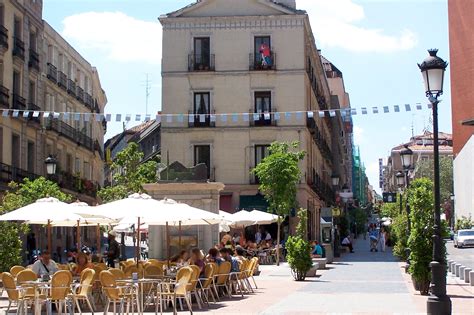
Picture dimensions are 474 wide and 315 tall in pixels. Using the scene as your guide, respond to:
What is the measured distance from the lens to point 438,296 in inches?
536

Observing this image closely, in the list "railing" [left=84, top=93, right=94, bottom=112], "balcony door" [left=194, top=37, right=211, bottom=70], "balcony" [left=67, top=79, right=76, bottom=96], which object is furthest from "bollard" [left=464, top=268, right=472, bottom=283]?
"railing" [left=84, top=93, right=94, bottom=112]

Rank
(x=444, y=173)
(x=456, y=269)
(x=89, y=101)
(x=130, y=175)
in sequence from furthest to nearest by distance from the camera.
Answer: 1. (x=444, y=173)
2. (x=89, y=101)
3. (x=130, y=175)
4. (x=456, y=269)

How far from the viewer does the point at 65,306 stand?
1469 centimetres

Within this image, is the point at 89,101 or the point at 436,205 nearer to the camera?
the point at 436,205

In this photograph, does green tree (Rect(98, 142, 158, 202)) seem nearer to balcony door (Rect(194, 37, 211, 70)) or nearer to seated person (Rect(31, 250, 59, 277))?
balcony door (Rect(194, 37, 211, 70))

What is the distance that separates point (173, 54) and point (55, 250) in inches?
541

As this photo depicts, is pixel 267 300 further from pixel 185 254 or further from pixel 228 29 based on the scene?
pixel 228 29

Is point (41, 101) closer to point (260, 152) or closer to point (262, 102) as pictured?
point (262, 102)

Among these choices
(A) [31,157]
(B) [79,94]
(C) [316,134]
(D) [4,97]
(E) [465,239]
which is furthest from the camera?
(E) [465,239]

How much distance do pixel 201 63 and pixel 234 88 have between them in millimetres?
2482

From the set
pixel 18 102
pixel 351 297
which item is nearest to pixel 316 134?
pixel 18 102

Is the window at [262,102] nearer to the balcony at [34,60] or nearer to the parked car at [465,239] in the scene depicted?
the balcony at [34,60]

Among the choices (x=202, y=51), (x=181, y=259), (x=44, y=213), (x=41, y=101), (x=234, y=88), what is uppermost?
(x=202, y=51)

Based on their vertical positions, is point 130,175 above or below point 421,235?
above
